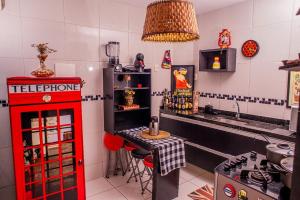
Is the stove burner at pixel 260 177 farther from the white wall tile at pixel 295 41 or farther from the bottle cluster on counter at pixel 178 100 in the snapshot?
the bottle cluster on counter at pixel 178 100

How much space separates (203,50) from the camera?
11.0 feet

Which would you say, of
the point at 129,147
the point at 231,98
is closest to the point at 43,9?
the point at 129,147

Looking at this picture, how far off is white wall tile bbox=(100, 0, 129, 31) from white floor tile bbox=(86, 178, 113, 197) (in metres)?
2.21

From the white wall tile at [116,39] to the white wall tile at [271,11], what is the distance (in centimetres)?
186

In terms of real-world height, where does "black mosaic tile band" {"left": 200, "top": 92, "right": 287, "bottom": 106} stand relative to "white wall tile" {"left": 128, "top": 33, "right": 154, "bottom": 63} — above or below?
below

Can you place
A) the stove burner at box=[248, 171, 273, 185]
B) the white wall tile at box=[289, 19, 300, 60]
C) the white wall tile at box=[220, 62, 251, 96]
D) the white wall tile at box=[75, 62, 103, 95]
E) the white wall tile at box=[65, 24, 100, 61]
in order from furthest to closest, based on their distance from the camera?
the white wall tile at box=[220, 62, 251, 96]
the white wall tile at box=[75, 62, 103, 95]
the white wall tile at box=[65, 24, 100, 61]
the white wall tile at box=[289, 19, 300, 60]
the stove burner at box=[248, 171, 273, 185]

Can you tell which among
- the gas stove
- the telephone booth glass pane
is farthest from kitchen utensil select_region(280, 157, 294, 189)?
the telephone booth glass pane

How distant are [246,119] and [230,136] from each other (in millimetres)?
489

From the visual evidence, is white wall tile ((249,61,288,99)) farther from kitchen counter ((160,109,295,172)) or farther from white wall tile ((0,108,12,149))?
white wall tile ((0,108,12,149))

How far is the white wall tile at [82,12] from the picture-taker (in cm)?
270

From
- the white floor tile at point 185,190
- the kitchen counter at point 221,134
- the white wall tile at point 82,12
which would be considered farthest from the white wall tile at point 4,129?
the kitchen counter at point 221,134

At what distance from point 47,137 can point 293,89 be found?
2.82 metres

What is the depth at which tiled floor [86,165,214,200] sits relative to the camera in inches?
107

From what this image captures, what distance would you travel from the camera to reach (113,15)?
122 inches
